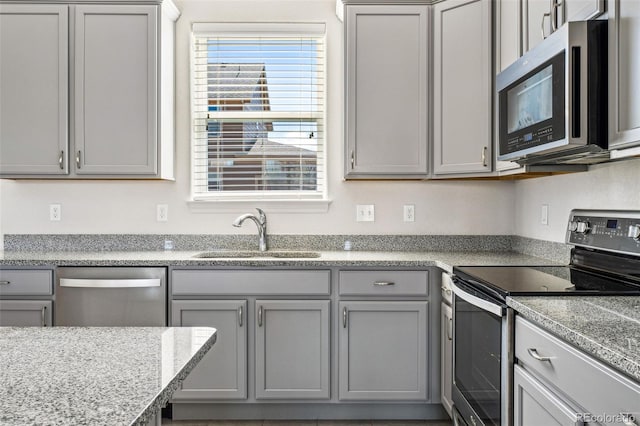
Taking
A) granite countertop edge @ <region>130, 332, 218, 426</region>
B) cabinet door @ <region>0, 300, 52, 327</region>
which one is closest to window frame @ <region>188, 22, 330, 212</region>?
cabinet door @ <region>0, 300, 52, 327</region>

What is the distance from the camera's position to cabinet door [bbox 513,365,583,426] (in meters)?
1.20

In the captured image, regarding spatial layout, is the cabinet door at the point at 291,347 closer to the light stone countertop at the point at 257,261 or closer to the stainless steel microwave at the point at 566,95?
the light stone countertop at the point at 257,261

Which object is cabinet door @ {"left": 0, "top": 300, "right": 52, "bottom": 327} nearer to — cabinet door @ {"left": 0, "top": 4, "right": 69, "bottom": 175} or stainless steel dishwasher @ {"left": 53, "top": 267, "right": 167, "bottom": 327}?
stainless steel dishwasher @ {"left": 53, "top": 267, "right": 167, "bottom": 327}

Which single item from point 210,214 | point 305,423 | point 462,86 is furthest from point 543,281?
point 210,214

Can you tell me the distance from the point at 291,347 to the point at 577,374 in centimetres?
160

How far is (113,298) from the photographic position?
2506 mm

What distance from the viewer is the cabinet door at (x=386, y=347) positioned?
98.7 inches

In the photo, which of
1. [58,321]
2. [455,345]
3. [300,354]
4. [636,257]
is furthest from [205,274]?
[636,257]

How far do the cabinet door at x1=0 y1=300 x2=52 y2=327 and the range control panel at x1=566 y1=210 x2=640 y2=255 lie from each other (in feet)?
8.80

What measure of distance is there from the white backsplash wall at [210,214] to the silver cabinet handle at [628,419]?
2.12 meters

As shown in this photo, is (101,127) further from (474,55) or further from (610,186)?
(610,186)

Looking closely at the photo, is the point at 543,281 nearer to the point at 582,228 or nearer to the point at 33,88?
the point at 582,228

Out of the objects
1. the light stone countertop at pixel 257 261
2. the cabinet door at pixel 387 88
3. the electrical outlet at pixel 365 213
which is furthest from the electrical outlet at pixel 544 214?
the electrical outlet at pixel 365 213

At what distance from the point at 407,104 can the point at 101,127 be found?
1.79m
